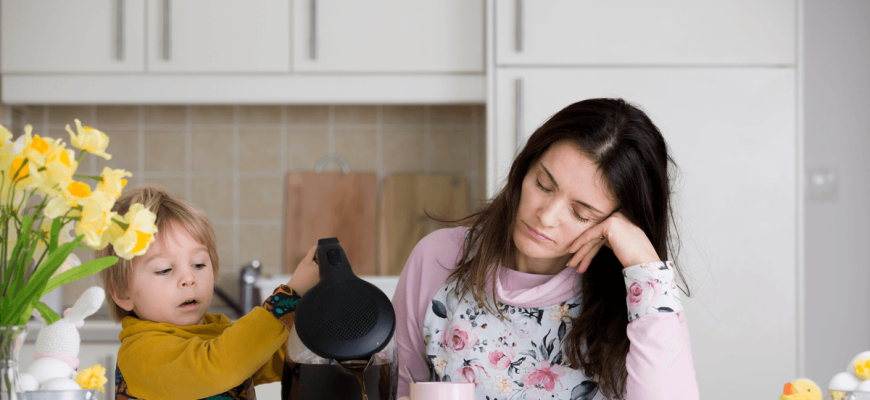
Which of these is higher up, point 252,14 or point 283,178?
point 252,14

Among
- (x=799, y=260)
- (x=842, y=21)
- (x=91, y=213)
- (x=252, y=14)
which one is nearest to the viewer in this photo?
(x=91, y=213)

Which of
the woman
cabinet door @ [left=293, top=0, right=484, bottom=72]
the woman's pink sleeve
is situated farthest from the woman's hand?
cabinet door @ [left=293, top=0, right=484, bottom=72]

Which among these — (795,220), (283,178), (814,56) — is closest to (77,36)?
(283,178)

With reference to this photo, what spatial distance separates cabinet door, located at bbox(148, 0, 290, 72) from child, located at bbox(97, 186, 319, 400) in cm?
113

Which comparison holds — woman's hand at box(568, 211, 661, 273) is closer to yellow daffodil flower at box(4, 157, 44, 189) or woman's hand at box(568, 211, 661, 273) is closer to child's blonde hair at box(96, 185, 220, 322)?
child's blonde hair at box(96, 185, 220, 322)

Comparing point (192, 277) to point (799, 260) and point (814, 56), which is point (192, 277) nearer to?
point (799, 260)

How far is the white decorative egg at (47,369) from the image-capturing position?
1.75 ft

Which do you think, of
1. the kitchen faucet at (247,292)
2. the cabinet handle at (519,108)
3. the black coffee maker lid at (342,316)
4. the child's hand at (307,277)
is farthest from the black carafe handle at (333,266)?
the kitchen faucet at (247,292)

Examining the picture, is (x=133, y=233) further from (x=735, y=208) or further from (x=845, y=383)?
(x=735, y=208)

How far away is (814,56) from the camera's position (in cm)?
209

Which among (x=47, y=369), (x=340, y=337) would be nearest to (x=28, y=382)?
(x=47, y=369)

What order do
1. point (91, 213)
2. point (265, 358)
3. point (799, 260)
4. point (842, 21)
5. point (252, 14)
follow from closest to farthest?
1. point (91, 213)
2. point (265, 358)
3. point (799, 260)
4. point (252, 14)
5. point (842, 21)

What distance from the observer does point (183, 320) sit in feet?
2.61

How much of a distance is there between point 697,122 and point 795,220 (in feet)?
1.28
